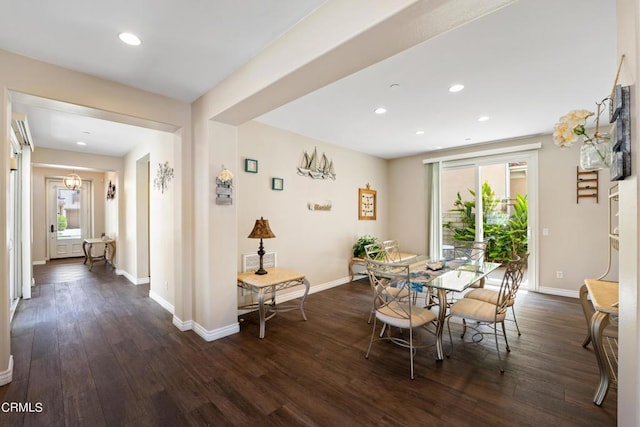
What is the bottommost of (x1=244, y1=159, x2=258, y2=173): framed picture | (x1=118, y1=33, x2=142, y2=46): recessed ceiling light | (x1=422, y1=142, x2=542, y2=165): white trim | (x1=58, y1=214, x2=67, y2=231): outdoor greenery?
(x1=58, y1=214, x2=67, y2=231): outdoor greenery

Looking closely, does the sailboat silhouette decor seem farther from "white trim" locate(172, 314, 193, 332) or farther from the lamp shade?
"white trim" locate(172, 314, 193, 332)

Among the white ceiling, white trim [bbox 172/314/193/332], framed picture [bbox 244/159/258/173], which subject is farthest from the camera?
framed picture [bbox 244/159/258/173]

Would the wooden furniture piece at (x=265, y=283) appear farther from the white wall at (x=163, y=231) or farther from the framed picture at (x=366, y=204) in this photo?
the framed picture at (x=366, y=204)

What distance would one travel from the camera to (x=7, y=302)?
2168 mm

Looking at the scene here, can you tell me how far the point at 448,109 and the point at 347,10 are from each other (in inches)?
92.5

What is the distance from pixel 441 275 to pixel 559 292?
3.20 m

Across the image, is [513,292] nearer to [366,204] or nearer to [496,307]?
[496,307]

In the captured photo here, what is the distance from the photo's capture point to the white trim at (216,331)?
2926mm

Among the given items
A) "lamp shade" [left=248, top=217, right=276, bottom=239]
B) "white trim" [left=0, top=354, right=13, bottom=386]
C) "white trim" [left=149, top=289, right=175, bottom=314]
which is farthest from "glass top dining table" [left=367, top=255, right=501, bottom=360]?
"white trim" [left=0, top=354, right=13, bottom=386]

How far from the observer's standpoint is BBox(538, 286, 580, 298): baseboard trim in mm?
4380

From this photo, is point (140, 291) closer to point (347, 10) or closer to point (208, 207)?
point (208, 207)

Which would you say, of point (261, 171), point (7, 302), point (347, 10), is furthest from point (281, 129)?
point (7, 302)

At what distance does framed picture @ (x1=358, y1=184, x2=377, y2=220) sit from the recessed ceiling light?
436 centimetres

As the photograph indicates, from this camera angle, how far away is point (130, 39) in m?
2.03
